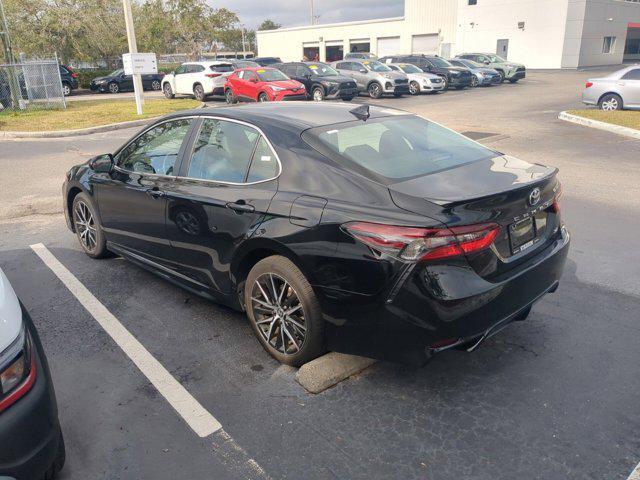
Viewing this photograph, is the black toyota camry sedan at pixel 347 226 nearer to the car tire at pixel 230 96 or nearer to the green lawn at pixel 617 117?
the green lawn at pixel 617 117

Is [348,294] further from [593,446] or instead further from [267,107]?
[267,107]

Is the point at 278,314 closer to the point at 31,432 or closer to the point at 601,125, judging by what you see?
the point at 31,432

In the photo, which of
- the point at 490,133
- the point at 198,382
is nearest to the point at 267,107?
the point at 198,382

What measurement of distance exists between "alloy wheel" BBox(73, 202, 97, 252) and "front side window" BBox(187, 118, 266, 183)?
6.23 ft

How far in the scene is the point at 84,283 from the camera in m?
5.07

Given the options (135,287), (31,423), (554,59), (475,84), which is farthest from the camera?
(554,59)

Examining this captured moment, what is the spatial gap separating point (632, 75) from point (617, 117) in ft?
9.33

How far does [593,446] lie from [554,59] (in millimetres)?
47751

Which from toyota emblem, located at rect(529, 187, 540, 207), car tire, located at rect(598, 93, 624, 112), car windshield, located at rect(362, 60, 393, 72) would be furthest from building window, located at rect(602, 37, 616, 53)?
toyota emblem, located at rect(529, 187, 540, 207)

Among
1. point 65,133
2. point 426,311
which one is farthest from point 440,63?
point 426,311

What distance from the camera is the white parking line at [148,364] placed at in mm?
3127

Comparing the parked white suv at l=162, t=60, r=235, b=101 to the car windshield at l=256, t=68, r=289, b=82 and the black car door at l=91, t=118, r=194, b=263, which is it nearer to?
the car windshield at l=256, t=68, r=289, b=82

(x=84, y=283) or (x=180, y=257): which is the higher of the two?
(x=180, y=257)

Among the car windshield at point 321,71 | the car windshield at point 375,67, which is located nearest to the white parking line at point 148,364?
the car windshield at point 321,71
